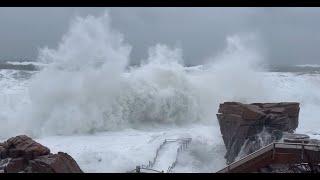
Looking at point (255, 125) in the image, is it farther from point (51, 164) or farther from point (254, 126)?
point (51, 164)

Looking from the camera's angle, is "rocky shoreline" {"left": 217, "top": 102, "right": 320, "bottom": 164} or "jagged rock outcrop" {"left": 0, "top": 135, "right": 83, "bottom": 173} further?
"rocky shoreline" {"left": 217, "top": 102, "right": 320, "bottom": 164}

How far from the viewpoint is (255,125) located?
12.5 m

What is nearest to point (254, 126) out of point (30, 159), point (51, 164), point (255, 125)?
point (255, 125)

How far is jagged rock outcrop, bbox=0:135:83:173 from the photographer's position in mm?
8805

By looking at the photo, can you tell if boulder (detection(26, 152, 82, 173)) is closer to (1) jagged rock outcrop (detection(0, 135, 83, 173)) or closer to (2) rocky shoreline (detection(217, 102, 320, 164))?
(1) jagged rock outcrop (detection(0, 135, 83, 173))

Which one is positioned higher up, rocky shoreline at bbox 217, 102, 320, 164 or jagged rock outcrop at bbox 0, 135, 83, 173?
rocky shoreline at bbox 217, 102, 320, 164

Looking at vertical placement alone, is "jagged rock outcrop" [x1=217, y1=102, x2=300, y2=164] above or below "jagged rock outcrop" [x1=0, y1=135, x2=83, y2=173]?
above

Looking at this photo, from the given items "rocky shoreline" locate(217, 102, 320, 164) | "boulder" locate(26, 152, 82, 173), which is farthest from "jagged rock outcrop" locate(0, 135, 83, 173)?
"rocky shoreline" locate(217, 102, 320, 164)

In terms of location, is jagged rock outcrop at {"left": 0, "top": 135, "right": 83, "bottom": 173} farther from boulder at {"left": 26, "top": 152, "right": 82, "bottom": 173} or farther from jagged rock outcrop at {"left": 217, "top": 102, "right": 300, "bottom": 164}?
jagged rock outcrop at {"left": 217, "top": 102, "right": 300, "bottom": 164}

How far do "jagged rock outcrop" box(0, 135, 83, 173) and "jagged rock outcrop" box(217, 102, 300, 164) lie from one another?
4.97 metres

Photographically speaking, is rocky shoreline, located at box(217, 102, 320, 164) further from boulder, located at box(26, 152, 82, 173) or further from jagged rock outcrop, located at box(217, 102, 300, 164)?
boulder, located at box(26, 152, 82, 173)
